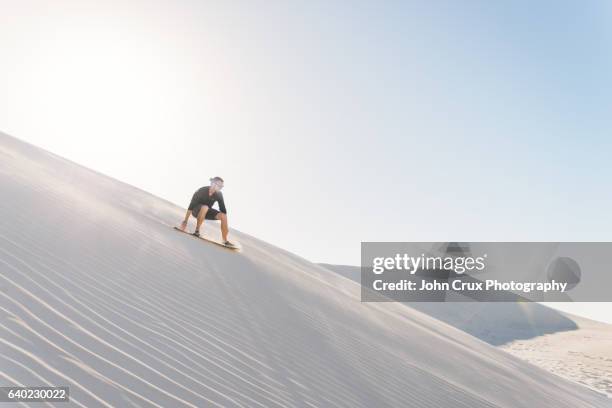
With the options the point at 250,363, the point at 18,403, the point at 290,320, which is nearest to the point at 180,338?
the point at 250,363

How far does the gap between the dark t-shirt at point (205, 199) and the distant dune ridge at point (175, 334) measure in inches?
28.5

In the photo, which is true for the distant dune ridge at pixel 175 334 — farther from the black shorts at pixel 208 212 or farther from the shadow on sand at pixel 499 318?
the shadow on sand at pixel 499 318

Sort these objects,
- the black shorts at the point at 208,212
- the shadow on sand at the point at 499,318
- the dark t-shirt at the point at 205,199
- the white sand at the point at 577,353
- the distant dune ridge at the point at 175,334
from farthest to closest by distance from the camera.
→ the shadow on sand at the point at 499,318 < the white sand at the point at 577,353 < the black shorts at the point at 208,212 < the dark t-shirt at the point at 205,199 < the distant dune ridge at the point at 175,334

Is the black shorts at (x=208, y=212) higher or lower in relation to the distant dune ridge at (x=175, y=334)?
A: higher

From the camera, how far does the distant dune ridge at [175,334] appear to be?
11.0 ft

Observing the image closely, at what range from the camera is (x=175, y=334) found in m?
4.42

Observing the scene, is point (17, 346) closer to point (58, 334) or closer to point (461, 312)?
point (58, 334)

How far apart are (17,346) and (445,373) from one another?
5411 mm

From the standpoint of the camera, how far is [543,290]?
3984 cm

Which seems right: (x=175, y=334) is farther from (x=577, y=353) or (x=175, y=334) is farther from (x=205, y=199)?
(x=577, y=353)

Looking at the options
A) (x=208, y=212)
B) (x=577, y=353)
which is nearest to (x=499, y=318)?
(x=577, y=353)

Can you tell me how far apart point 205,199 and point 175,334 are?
4989 millimetres

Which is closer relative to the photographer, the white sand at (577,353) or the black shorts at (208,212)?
the black shorts at (208,212)

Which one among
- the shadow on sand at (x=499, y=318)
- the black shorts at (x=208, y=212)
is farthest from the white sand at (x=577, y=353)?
the black shorts at (x=208, y=212)
